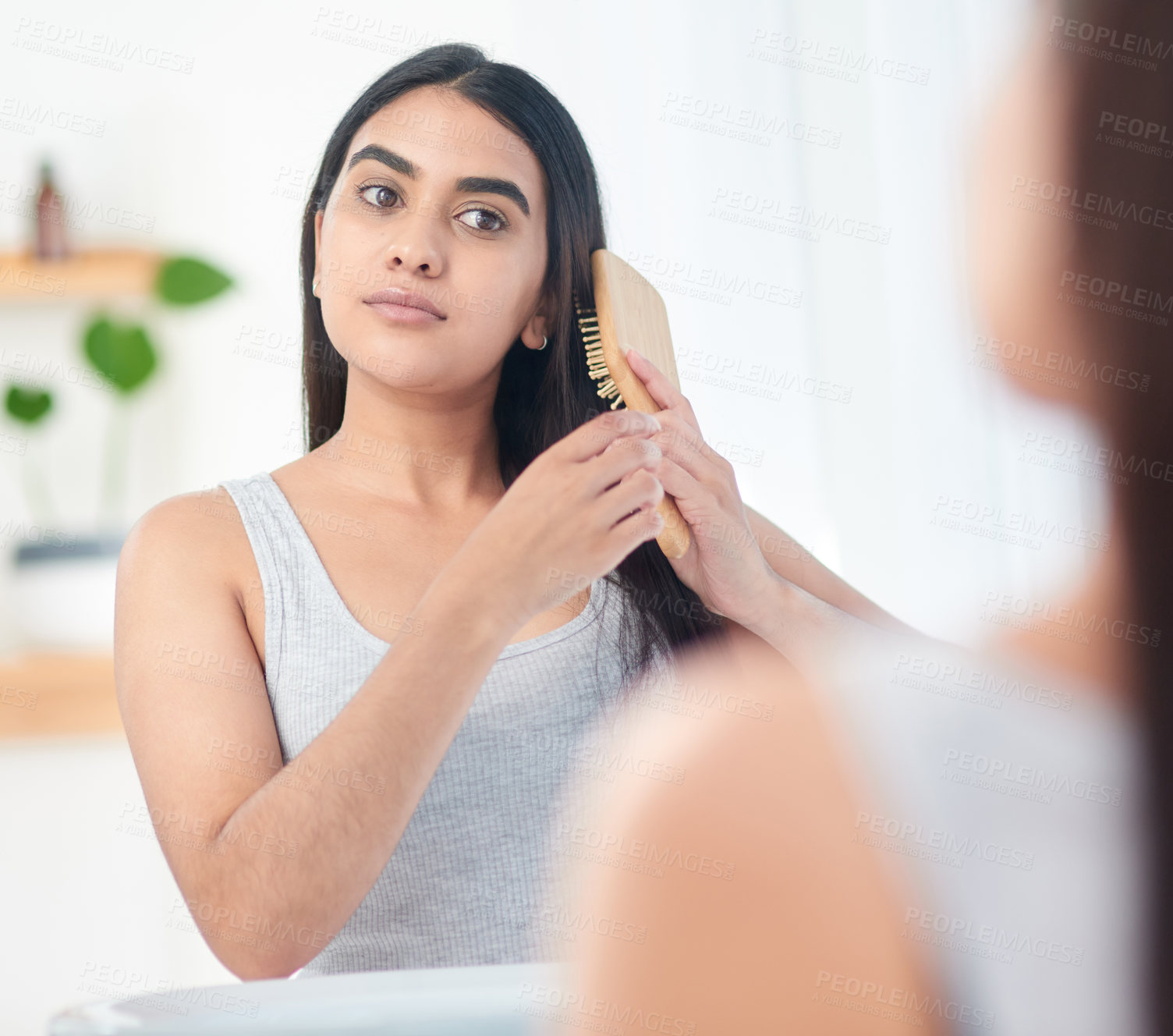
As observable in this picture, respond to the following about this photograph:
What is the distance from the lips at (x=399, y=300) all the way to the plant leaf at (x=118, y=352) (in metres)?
0.93

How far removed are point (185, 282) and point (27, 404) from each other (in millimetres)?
309

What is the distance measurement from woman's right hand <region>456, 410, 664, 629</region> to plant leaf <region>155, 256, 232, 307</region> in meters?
1.17

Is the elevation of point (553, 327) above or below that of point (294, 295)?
above

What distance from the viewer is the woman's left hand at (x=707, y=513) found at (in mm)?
884

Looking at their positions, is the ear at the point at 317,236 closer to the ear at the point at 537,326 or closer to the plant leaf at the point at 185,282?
the ear at the point at 537,326

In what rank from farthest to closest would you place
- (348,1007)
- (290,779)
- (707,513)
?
(707,513) → (290,779) → (348,1007)

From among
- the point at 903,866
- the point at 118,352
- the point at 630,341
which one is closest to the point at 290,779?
the point at 630,341

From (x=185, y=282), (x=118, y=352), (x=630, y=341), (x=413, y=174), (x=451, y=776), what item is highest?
(x=413, y=174)

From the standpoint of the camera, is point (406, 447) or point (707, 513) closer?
point (707, 513)

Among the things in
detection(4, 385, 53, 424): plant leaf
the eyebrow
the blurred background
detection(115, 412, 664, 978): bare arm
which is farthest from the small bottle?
detection(115, 412, 664, 978): bare arm

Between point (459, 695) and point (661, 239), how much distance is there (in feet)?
3.51

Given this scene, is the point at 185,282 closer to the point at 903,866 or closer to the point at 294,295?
the point at 294,295

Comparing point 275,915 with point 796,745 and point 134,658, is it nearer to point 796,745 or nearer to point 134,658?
point 134,658

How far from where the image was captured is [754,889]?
264 mm
